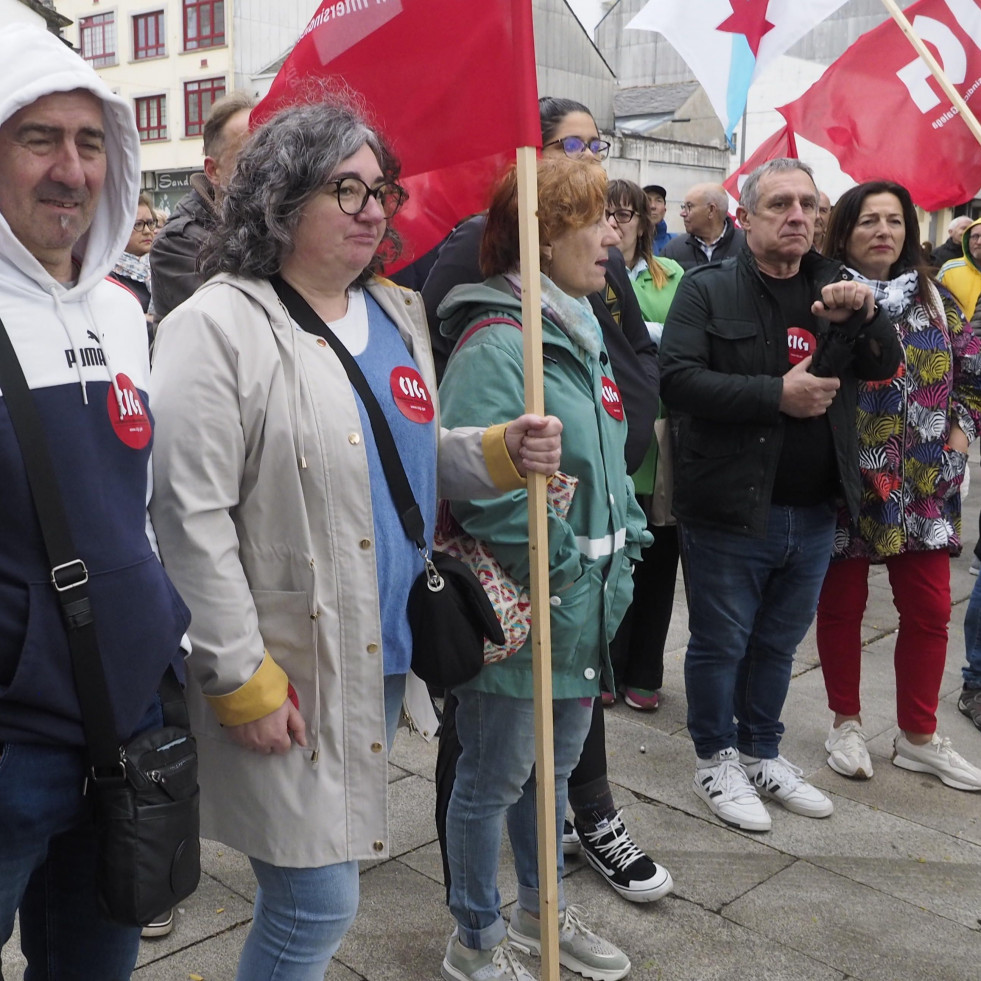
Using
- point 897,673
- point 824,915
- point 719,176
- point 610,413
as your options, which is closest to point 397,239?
point 610,413

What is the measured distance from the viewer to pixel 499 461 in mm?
2473

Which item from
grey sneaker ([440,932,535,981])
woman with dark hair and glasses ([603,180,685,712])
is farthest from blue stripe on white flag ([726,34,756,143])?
grey sneaker ([440,932,535,981])

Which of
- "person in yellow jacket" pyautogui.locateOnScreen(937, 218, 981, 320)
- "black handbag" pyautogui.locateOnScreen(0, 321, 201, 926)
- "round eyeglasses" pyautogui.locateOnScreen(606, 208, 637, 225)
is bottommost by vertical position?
"black handbag" pyautogui.locateOnScreen(0, 321, 201, 926)

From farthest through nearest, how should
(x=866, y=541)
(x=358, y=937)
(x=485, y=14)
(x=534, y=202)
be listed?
(x=866, y=541) → (x=358, y=937) → (x=485, y=14) → (x=534, y=202)

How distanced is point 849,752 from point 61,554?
337 centimetres

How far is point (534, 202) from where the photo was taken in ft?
7.66

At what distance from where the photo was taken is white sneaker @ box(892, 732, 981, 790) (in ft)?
13.7

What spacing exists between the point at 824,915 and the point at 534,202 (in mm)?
2220

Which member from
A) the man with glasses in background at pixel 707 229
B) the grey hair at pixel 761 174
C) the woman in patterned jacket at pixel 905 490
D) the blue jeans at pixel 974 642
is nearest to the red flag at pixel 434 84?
the grey hair at pixel 761 174

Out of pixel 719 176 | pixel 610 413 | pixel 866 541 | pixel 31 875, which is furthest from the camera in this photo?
pixel 719 176

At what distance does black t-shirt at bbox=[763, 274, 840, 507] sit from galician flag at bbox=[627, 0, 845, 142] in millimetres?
1422

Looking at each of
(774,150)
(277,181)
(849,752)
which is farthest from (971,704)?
(277,181)

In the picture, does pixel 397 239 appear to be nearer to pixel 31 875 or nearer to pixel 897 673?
pixel 31 875

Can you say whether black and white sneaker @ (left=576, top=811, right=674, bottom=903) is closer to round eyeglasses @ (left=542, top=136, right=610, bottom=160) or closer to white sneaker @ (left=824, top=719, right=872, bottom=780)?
white sneaker @ (left=824, top=719, right=872, bottom=780)
